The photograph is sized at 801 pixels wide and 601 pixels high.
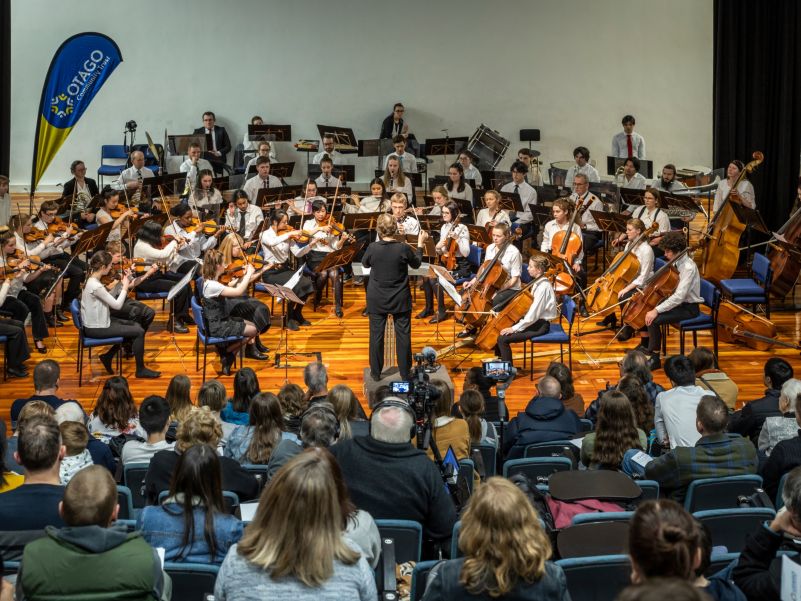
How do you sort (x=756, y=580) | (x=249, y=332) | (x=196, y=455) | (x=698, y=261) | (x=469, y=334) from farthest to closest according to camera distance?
(x=698, y=261)
(x=469, y=334)
(x=249, y=332)
(x=196, y=455)
(x=756, y=580)

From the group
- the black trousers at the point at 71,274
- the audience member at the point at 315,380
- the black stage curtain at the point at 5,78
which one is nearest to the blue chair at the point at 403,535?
the audience member at the point at 315,380

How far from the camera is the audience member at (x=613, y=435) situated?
17.2 ft

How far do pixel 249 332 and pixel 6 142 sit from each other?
647 centimetres

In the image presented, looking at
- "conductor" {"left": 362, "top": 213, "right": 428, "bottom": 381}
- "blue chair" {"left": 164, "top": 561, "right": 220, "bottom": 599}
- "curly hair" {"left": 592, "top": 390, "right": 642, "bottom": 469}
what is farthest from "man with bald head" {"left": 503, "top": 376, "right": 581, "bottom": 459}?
"blue chair" {"left": 164, "top": 561, "right": 220, "bottom": 599}

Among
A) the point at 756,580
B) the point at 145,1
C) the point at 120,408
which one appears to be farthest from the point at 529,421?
the point at 145,1

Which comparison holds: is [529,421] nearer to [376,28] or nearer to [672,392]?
A: [672,392]

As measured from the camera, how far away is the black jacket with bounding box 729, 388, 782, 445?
5.83 meters

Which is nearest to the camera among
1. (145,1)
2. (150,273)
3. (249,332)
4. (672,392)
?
(672,392)

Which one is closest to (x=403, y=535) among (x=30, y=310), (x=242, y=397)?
(x=242, y=397)

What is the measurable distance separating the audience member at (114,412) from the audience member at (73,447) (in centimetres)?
102

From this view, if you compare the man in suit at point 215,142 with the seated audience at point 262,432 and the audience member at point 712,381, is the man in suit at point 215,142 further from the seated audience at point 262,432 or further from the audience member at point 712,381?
the seated audience at point 262,432

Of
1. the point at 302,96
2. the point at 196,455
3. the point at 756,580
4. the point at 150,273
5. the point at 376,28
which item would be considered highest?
the point at 376,28

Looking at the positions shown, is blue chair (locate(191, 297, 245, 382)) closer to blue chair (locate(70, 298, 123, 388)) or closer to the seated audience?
blue chair (locate(70, 298, 123, 388))

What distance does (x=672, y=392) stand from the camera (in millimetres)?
5926
